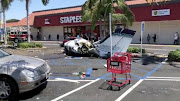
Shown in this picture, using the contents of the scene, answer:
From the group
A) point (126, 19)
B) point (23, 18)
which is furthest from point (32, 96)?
point (23, 18)

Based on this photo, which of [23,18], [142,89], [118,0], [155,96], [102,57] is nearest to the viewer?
[155,96]

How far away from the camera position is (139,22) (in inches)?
1209

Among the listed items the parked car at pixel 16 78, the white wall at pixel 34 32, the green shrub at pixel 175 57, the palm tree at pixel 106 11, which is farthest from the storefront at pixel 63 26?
the parked car at pixel 16 78

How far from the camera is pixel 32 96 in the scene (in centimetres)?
638

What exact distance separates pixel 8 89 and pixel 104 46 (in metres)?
9.56

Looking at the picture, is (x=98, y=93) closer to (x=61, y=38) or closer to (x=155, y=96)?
(x=155, y=96)

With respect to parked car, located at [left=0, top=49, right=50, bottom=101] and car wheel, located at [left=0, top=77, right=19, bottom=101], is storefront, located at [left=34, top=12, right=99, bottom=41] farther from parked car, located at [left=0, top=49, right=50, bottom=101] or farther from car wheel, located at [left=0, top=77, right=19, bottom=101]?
car wheel, located at [left=0, top=77, right=19, bottom=101]

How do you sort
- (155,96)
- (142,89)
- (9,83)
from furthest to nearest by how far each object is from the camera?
(142,89), (155,96), (9,83)

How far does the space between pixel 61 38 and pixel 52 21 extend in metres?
4.02

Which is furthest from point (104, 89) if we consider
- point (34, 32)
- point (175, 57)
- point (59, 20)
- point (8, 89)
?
point (34, 32)

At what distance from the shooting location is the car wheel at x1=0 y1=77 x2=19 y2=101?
5.78 metres

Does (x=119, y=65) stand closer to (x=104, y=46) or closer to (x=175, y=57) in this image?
(x=175, y=57)

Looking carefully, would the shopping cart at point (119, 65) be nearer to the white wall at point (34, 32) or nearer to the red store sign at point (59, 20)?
the red store sign at point (59, 20)

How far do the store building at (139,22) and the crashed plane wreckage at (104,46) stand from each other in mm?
4446
